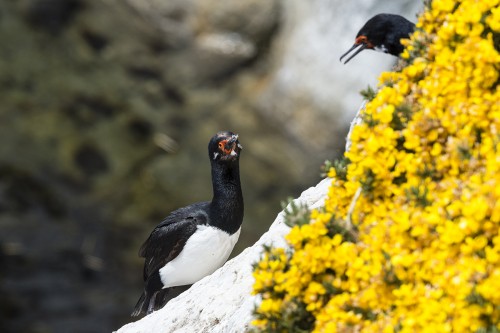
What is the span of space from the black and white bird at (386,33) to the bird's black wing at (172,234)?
6.60 ft

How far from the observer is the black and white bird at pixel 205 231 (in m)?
6.98

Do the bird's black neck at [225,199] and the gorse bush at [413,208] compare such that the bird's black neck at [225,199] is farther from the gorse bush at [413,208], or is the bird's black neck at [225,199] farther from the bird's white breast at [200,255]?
the gorse bush at [413,208]

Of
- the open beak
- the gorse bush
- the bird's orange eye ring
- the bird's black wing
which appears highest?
the open beak

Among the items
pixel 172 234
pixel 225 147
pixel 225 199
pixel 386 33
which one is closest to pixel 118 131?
pixel 172 234

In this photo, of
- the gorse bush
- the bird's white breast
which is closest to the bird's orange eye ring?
the gorse bush

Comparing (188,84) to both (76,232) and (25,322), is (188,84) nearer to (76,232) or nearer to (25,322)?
(76,232)

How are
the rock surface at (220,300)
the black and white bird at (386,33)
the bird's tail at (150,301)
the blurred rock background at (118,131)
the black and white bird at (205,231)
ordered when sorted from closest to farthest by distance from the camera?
the rock surface at (220,300) → the black and white bird at (386,33) → the black and white bird at (205,231) → the bird's tail at (150,301) → the blurred rock background at (118,131)

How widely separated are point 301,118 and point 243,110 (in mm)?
1041

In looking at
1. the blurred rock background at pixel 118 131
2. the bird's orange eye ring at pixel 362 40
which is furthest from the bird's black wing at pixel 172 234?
the blurred rock background at pixel 118 131

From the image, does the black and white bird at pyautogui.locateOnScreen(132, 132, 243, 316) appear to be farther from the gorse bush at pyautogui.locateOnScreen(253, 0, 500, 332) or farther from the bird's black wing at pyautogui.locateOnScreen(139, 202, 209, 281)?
the gorse bush at pyautogui.locateOnScreen(253, 0, 500, 332)

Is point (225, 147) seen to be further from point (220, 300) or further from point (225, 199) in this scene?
point (220, 300)

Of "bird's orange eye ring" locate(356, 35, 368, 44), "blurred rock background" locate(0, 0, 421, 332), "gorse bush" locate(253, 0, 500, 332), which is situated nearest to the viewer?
"gorse bush" locate(253, 0, 500, 332)

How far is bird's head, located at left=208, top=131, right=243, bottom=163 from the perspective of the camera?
6.71m

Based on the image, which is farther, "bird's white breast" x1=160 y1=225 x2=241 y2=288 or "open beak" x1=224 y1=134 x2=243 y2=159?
"bird's white breast" x1=160 y1=225 x2=241 y2=288
